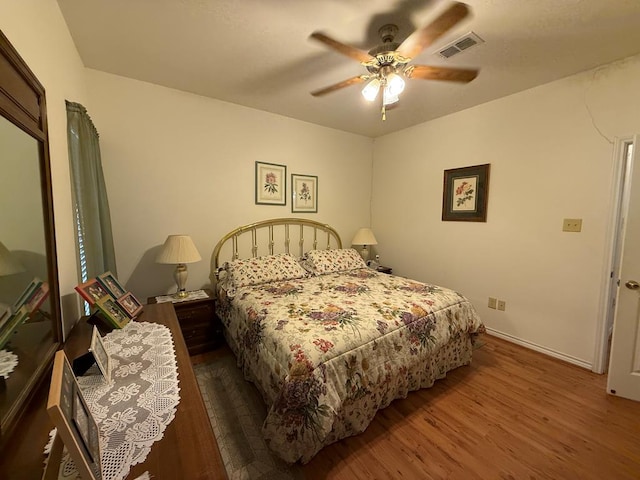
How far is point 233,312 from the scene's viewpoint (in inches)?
92.1

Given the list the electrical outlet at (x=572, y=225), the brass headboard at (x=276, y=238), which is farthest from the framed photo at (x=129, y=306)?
the electrical outlet at (x=572, y=225)

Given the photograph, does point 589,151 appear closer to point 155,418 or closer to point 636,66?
point 636,66

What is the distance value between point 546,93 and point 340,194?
7.90ft

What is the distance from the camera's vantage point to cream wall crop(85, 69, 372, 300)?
8.00ft

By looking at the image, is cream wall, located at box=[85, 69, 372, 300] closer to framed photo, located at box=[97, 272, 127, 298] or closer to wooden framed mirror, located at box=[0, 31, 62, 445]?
framed photo, located at box=[97, 272, 127, 298]

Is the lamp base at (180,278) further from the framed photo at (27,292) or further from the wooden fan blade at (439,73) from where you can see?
the wooden fan blade at (439,73)

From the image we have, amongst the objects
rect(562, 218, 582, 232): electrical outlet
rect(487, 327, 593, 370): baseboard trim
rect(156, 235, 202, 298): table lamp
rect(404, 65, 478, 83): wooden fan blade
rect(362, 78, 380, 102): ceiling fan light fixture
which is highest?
rect(404, 65, 478, 83): wooden fan blade

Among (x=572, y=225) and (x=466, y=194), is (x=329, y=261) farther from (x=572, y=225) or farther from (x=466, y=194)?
(x=572, y=225)

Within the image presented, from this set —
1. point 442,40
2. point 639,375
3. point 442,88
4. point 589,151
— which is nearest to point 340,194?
point 442,88

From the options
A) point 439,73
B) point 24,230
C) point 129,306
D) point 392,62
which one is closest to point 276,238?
point 129,306

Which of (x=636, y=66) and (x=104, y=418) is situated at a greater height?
(x=636, y=66)

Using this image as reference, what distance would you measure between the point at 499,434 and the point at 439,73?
2380mm

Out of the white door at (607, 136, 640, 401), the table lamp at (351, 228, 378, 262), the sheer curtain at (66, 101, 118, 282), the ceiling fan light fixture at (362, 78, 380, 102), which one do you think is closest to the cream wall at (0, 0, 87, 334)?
the sheer curtain at (66, 101, 118, 282)

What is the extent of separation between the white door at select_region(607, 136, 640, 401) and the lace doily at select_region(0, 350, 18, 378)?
3389mm
